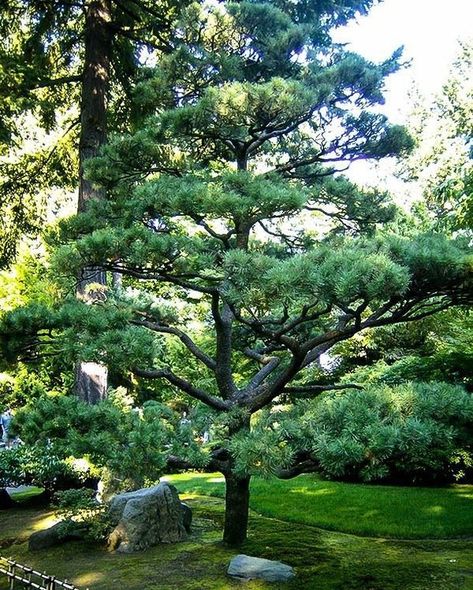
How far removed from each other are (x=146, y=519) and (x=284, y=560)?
4.19 feet

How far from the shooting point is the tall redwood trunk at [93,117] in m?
5.98

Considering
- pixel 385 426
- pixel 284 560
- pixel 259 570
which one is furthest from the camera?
pixel 284 560

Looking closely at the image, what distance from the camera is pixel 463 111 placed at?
17.1 metres

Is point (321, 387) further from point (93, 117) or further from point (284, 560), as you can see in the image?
point (93, 117)

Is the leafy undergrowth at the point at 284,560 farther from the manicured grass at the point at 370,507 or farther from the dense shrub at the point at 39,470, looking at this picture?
the dense shrub at the point at 39,470

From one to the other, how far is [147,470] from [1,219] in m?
5.41

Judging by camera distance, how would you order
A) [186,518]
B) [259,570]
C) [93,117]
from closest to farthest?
1. [259,570]
2. [186,518]
3. [93,117]

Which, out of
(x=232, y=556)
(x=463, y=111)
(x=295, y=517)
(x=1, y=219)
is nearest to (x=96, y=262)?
(x=232, y=556)

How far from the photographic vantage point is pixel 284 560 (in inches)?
166

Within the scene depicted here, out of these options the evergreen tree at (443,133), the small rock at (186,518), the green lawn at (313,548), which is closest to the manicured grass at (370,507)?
the green lawn at (313,548)

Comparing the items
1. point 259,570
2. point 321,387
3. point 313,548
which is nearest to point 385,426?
point 321,387

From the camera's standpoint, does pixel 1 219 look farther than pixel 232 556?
Yes

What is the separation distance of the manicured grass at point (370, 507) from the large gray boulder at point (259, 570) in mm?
1262

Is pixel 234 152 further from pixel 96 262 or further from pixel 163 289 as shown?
pixel 163 289
